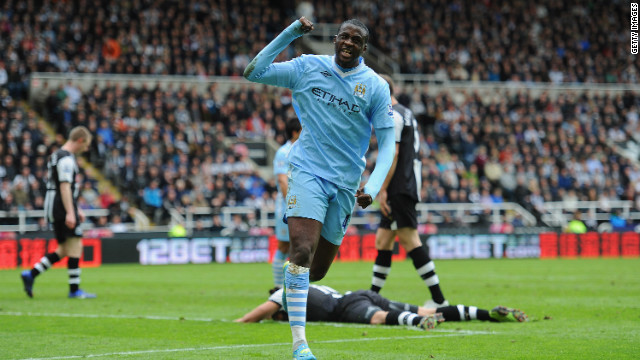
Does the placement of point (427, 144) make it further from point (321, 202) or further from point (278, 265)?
point (321, 202)

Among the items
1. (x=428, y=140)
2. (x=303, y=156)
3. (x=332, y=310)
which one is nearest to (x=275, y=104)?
(x=428, y=140)

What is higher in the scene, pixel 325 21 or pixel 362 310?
pixel 325 21

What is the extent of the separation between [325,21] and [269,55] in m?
34.2

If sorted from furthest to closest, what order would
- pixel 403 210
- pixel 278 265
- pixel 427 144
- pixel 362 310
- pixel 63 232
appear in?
pixel 427 144 < pixel 63 232 < pixel 278 265 < pixel 403 210 < pixel 362 310

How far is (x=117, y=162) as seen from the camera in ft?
91.3

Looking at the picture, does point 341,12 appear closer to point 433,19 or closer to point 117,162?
point 433,19

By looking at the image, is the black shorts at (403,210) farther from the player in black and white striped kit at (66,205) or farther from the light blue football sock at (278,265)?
the player in black and white striped kit at (66,205)

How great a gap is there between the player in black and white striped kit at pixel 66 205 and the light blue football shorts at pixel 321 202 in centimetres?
710

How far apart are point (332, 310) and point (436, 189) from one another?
21.5 m

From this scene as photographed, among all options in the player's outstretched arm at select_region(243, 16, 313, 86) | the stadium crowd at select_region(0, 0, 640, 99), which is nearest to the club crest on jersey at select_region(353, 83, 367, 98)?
the player's outstretched arm at select_region(243, 16, 313, 86)

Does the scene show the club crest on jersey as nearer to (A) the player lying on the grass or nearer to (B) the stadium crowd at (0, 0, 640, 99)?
Result: (A) the player lying on the grass

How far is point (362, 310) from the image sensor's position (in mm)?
9672

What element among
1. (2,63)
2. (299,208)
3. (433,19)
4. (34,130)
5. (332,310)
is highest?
(433,19)

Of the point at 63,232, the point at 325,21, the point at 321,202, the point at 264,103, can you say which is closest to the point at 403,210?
the point at 321,202
